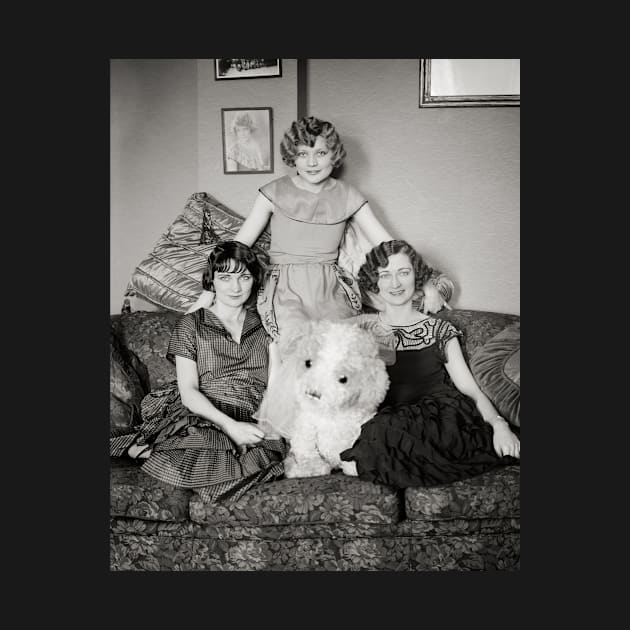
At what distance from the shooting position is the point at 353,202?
3.38 metres

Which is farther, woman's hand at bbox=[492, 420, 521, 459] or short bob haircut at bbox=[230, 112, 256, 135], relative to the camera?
short bob haircut at bbox=[230, 112, 256, 135]

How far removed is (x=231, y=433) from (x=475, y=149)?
1584 millimetres

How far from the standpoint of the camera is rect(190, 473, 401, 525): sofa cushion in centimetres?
285

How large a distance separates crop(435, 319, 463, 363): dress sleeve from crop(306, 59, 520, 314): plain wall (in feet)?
1.15

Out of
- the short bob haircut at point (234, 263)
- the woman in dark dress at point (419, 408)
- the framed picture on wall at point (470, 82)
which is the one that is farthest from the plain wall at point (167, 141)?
the woman in dark dress at point (419, 408)

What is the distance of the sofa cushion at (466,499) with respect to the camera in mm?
2852

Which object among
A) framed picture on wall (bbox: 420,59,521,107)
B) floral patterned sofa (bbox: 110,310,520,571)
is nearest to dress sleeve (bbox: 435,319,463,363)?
floral patterned sofa (bbox: 110,310,520,571)

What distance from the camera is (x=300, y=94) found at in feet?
11.4

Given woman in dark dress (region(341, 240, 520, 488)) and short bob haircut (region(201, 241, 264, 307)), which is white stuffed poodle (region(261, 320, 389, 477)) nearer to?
woman in dark dress (region(341, 240, 520, 488))

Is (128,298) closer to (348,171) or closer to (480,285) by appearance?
(348,171)

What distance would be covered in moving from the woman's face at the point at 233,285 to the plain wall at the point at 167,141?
1.69 ft

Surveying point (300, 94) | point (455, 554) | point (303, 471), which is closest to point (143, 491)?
point (303, 471)

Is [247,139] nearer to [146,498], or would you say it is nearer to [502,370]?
[502,370]

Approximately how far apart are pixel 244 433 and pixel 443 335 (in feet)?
2.97
